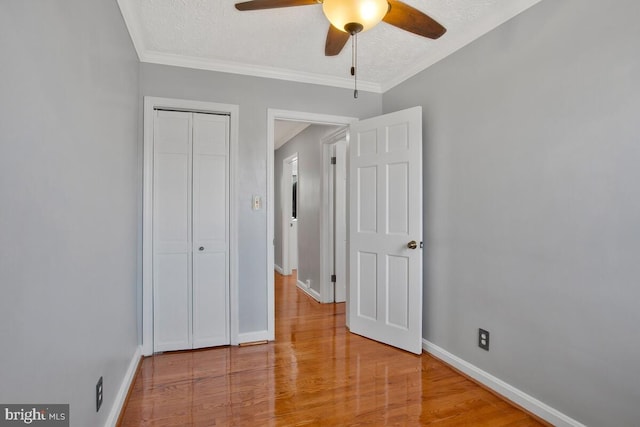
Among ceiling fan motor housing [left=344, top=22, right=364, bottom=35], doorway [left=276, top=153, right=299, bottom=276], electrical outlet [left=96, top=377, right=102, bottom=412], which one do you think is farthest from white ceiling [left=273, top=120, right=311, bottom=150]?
electrical outlet [left=96, top=377, right=102, bottom=412]

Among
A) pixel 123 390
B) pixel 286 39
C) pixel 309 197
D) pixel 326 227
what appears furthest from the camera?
pixel 309 197

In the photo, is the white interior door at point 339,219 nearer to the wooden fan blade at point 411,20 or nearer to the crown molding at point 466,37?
the crown molding at point 466,37

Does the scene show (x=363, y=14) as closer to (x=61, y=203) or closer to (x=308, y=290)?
(x=61, y=203)

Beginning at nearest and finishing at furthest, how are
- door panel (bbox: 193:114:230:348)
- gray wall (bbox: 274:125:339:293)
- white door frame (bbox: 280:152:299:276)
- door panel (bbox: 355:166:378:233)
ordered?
door panel (bbox: 193:114:230:348) < door panel (bbox: 355:166:378:233) < gray wall (bbox: 274:125:339:293) < white door frame (bbox: 280:152:299:276)

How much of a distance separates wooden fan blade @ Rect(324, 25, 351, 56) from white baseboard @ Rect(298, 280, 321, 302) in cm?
306

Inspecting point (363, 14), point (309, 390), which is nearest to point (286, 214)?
point (309, 390)

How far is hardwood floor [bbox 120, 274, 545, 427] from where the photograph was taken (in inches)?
74.5

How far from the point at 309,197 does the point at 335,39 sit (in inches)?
114

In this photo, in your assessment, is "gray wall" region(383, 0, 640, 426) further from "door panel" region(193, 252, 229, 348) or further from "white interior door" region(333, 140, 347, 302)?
"door panel" region(193, 252, 229, 348)

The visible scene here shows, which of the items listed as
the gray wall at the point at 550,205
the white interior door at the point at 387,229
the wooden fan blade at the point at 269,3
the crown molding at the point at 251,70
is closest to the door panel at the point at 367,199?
the white interior door at the point at 387,229

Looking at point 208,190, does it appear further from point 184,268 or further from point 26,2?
point 26,2

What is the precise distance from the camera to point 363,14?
57.7 inches

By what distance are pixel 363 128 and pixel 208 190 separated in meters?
1.53

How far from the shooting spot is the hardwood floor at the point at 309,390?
74.5 inches
